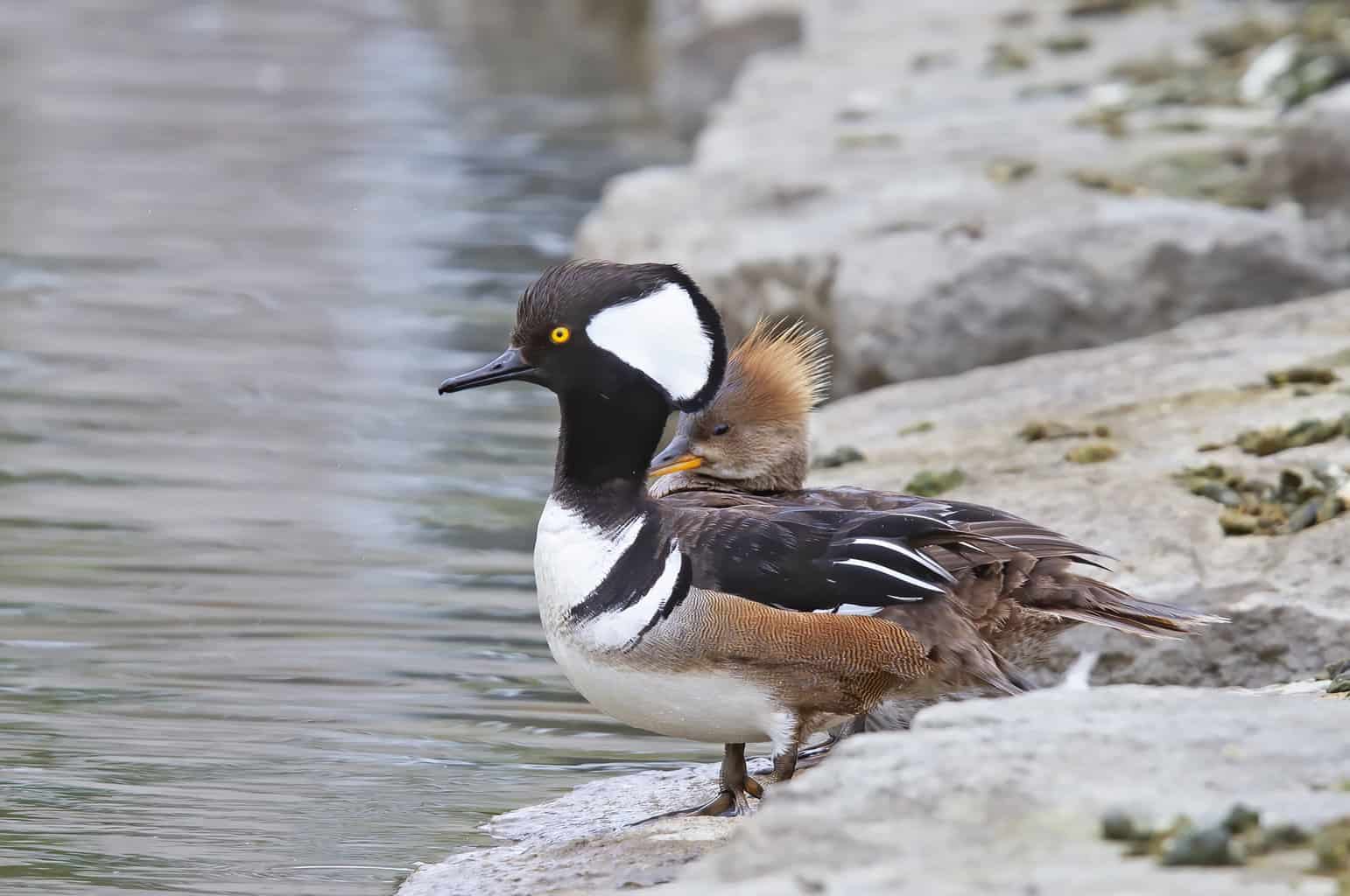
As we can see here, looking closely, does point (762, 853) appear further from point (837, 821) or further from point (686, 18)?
point (686, 18)

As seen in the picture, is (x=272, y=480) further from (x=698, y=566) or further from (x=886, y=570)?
(x=886, y=570)

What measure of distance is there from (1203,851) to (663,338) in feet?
6.13

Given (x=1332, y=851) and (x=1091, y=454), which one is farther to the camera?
(x=1091, y=454)

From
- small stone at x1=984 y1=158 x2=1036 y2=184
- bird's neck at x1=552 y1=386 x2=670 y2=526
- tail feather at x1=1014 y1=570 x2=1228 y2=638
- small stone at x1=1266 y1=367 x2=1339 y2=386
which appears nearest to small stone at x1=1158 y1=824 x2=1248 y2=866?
tail feather at x1=1014 y1=570 x2=1228 y2=638

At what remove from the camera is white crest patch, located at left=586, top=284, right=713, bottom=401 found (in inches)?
180

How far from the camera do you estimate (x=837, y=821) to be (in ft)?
10.8

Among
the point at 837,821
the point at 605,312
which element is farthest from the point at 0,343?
the point at 837,821

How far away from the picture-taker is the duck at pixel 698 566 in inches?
173

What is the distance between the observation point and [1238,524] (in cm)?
571

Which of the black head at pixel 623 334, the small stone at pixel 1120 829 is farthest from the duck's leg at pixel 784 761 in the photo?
the small stone at pixel 1120 829

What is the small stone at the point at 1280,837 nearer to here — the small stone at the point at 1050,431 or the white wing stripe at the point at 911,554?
the white wing stripe at the point at 911,554

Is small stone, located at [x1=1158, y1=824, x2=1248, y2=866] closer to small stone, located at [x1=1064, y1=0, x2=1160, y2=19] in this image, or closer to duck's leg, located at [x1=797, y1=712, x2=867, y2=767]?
duck's leg, located at [x1=797, y1=712, x2=867, y2=767]

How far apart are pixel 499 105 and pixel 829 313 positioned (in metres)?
9.93

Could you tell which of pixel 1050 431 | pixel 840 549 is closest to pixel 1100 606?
pixel 840 549
